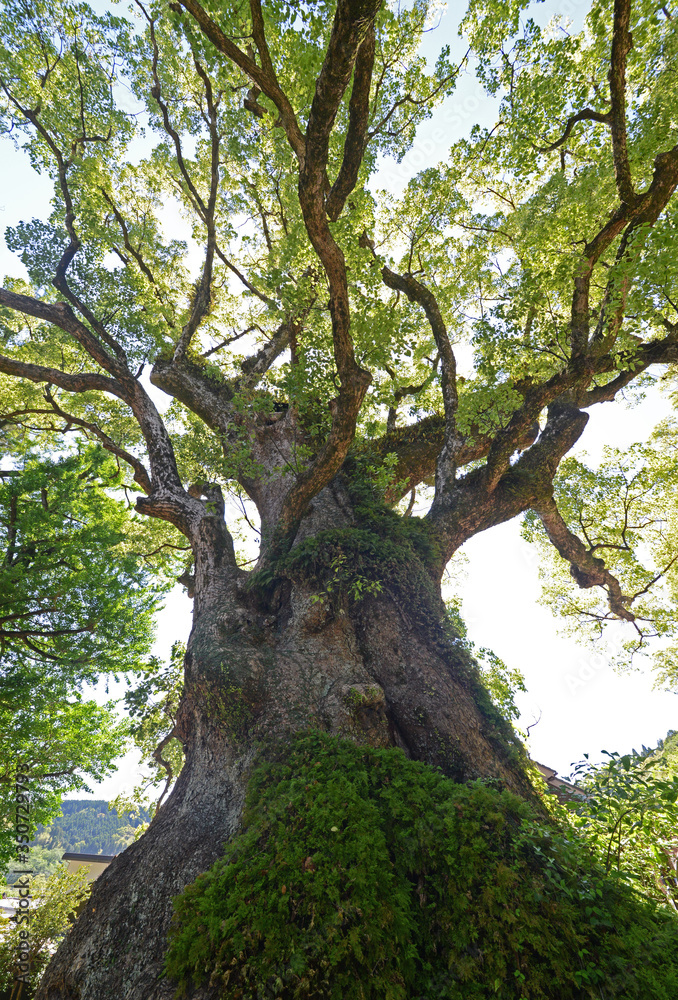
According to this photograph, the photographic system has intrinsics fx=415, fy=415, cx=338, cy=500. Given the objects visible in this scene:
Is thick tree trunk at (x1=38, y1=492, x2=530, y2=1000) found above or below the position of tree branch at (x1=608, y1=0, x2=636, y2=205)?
below

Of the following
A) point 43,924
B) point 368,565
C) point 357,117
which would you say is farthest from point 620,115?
point 43,924

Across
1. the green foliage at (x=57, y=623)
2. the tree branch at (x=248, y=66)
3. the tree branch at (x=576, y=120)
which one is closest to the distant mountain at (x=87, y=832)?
Result: the green foliage at (x=57, y=623)

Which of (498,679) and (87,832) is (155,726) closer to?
(498,679)

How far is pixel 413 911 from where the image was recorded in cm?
293

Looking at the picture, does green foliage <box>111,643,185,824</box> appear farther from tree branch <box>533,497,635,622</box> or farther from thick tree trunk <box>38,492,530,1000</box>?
tree branch <box>533,497,635,622</box>

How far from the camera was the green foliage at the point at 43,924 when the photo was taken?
683cm

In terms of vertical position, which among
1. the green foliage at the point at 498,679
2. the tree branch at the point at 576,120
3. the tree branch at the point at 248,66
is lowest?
the green foliage at the point at 498,679

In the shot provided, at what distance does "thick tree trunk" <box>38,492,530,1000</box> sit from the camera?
10.9 feet

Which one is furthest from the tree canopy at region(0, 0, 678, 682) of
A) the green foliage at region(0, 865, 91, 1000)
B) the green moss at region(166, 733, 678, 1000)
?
the green foliage at region(0, 865, 91, 1000)

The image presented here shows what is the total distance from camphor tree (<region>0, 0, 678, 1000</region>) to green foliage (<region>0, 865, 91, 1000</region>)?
590cm

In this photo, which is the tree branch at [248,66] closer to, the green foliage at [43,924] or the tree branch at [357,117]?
the tree branch at [357,117]

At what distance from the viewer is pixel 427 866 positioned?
3174 millimetres

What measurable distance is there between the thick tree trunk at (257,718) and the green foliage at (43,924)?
4623 mm

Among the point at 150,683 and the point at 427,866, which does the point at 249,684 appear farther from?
the point at 150,683
